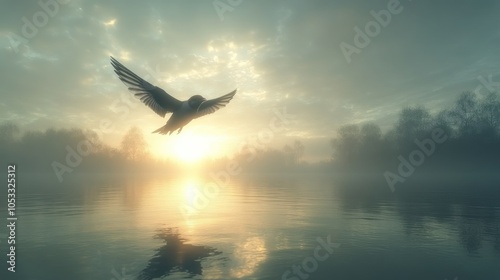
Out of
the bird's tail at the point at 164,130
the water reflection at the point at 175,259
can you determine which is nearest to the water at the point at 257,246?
the water reflection at the point at 175,259

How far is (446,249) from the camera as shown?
1825 cm

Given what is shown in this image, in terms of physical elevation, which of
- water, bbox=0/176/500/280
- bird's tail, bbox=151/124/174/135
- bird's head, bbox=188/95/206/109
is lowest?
water, bbox=0/176/500/280

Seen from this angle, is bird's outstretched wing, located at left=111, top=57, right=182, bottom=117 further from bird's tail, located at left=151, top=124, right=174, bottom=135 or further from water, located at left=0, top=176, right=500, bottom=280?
water, located at left=0, top=176, right=500, bottom=280

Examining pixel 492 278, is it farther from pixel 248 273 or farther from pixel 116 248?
pixel 116 248

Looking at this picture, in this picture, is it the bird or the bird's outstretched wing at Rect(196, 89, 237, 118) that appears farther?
the bird's outstretched wing at Rect(196, 89, 237, 118)

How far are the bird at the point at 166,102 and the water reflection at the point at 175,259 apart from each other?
20.5 ft

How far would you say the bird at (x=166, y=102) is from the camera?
41.5ft

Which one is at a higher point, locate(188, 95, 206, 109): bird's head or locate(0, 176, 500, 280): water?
locate(188, 95, 206, 109): bird's head

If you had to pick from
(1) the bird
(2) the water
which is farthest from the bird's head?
(2) the water

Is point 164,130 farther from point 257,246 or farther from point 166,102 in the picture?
point 257,246

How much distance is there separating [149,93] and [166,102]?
0.83 metres

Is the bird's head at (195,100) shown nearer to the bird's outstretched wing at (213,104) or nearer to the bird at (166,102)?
the bird at (166,102)

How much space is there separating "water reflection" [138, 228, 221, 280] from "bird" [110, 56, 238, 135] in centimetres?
626

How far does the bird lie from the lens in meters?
12.6
